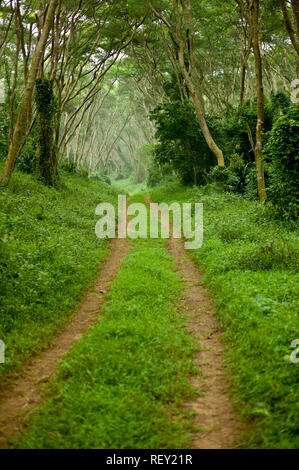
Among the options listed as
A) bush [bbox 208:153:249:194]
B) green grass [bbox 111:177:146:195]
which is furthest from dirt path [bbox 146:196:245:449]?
green grass [bbox 111:177:146:195]

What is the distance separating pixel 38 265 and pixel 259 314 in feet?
15.2

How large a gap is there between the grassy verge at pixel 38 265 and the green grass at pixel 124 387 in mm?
829

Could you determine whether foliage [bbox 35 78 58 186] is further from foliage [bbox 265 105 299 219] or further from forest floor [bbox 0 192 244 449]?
forest floor [bbox 0 192 244 449]

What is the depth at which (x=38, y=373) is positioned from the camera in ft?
16.1

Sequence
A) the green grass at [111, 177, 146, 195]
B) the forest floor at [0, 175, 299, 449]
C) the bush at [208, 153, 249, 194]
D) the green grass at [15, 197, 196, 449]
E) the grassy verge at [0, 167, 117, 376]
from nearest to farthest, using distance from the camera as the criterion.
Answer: the green grass at [15, 197, 196, 449]
the forest floor at [0, 175, 299, 449]
the grassy verge at [0, 167, 117, 376]
the bush at [208, 153, 249, 194]
the green grass at [111, 177, 146, 195]

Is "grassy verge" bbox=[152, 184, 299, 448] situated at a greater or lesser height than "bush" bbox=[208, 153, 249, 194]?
lesser

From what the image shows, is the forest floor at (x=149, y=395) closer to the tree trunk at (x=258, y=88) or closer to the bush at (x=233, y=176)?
the tree trunk at (x=258, y=88)

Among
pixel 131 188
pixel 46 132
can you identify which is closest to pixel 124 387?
pixel 46 132

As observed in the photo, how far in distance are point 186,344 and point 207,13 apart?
70.7 ft

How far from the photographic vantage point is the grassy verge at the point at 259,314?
12.3 feet

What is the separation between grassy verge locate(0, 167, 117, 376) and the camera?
18.9ft

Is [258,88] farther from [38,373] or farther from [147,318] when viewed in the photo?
[38,373]

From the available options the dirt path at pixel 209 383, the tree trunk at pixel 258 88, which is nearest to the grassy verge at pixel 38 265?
the dirt path at pixel 209 383

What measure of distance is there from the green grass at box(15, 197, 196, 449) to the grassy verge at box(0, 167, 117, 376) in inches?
32.6
